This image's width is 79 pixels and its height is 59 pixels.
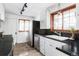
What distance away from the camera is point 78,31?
6.43 feet

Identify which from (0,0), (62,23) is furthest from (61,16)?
(0,0)

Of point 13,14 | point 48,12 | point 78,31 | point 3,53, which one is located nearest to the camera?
point 3,53

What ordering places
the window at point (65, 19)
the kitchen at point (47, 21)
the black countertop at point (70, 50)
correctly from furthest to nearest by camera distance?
the window at point (65, 19) → the kitchen at point (47, 21) → the black countertop at point (70, 50)

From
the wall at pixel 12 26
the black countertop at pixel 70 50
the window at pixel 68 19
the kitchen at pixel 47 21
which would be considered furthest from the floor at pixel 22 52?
the black countertop at pixel 70 50

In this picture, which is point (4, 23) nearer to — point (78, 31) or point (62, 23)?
point (62, 23)

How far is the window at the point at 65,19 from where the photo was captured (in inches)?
89.8

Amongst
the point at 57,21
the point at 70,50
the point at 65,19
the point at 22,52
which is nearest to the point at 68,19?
the point at 65,19

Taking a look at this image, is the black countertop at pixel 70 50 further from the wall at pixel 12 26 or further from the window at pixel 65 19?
the wall at pixel 12 26

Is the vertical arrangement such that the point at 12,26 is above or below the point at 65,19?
below

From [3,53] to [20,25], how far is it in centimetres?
141

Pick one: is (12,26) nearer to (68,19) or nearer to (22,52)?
(22,52)

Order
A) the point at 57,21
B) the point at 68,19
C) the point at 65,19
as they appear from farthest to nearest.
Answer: the point at 57,21 < the point at 65,19 < the point at 68,19

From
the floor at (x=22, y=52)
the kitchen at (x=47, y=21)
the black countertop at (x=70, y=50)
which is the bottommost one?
the floor at (x=22, y=52)

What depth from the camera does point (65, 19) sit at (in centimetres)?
259
